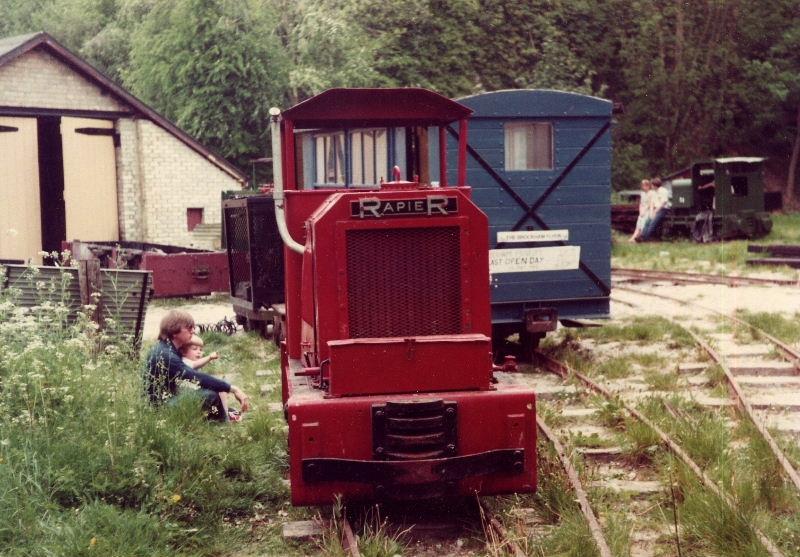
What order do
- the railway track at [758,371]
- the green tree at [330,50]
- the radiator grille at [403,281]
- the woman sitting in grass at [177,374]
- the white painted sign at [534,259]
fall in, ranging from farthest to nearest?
1. the green tree at [330,50]
2. the white painted sign at [534,259]
3. the railway track at [758,371]
4. the woman sitting in grass at [177,374]
5. the radiator grille at [403,281]

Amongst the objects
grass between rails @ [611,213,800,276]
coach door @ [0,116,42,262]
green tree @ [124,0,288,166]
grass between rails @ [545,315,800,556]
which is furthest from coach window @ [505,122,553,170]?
green tree @ [124,0,288,166]

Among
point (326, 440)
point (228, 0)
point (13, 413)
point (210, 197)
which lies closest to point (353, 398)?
point (326, 440)

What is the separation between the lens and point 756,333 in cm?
1185

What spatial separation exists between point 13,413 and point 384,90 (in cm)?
314

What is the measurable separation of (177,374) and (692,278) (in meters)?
13.4

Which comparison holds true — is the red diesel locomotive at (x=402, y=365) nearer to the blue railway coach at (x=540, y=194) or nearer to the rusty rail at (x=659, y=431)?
the rusty rail at (x=659, y=431)

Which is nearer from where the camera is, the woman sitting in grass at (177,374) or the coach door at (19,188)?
the woman sitting in grass at (177,374)

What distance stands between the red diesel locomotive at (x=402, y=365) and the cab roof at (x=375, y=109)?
46cm

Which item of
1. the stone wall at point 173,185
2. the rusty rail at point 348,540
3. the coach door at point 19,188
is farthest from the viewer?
the stone wall at point 173,185

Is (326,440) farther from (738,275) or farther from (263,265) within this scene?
(738,275)

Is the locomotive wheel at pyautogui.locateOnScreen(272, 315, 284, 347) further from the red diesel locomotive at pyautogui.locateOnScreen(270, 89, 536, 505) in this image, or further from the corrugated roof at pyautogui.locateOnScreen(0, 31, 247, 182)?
the corrugated roof at pyautogui.locateOnScreen(0, 31, 247, 182)

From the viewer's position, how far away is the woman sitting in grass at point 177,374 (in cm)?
730

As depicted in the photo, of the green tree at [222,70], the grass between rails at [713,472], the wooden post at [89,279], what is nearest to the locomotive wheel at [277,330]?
the wooden post at [89,279]

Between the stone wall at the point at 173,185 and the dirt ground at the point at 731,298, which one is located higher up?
the stone wall at the point at 173,185
